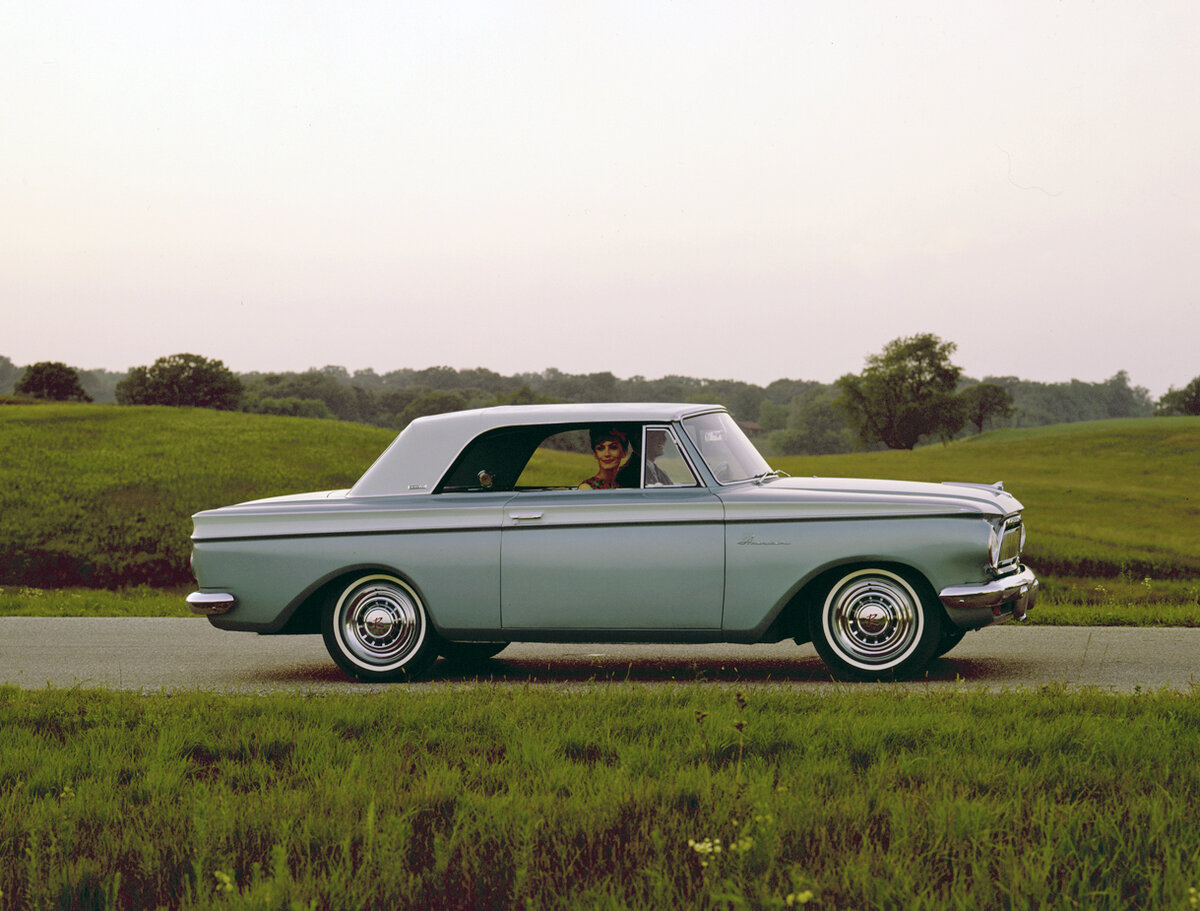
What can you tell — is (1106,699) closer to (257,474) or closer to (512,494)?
(512,494)

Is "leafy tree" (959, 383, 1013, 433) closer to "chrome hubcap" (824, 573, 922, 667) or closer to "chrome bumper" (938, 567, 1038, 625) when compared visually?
"chrome bumper" (938, 567, 1038, 625)

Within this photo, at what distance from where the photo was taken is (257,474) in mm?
44625

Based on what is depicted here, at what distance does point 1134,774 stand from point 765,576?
9.30 ft

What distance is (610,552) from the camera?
7.49m

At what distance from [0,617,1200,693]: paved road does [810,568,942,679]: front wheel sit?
0.22 m

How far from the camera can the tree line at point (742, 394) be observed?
90.5m

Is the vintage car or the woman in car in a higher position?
the woman in car

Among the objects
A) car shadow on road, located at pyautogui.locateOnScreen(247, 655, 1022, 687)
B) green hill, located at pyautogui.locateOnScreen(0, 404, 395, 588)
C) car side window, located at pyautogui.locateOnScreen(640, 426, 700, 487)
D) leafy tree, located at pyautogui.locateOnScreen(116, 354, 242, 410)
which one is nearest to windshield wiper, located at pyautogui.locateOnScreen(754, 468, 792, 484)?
car side window, located at pyautogui.locateOnScreen(640, 426, 700, 487)

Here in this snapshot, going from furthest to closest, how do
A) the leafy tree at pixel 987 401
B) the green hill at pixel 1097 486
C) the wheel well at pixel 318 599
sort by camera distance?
1. the leafy tree at pixel 987 401
2. the green hill at pixel 1097 486
3. the wheel well at pixel 318 599

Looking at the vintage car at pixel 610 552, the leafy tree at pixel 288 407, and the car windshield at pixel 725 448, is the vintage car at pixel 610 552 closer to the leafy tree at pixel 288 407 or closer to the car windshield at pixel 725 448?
the car windshield at pixel 725 448

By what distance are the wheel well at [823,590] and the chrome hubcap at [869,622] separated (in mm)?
69

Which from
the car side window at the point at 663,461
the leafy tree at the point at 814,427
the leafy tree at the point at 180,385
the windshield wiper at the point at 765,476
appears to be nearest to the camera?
the car side window at the point at 663,461

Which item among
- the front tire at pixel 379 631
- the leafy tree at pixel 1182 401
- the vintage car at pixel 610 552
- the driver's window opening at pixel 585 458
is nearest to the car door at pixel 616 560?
the vintage car at pixel 610 552

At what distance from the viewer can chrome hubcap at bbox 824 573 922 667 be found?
24.6 ft
